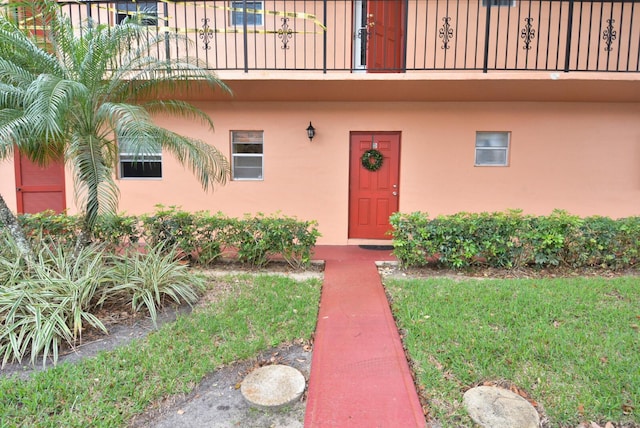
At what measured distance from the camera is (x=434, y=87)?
608 centimetres

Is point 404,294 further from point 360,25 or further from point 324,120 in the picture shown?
point 360,25

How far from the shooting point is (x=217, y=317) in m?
3.68

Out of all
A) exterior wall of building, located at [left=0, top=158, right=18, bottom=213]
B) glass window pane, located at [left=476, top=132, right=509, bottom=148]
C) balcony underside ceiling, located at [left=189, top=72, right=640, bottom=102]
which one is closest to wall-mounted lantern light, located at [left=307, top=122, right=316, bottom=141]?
balcony underside ceiling, located at [left=189, top=72, right=640, bottom=102]

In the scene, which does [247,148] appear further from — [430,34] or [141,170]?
[430,34]

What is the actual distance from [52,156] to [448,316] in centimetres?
524

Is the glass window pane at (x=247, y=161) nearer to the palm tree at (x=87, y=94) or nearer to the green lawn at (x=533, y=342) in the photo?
the palm tree at (x=87, y=94)

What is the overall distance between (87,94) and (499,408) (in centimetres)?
470

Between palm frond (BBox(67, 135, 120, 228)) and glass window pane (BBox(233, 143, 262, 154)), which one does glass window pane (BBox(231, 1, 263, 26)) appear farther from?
palm frond (BBox(67, 135, 120, 228))

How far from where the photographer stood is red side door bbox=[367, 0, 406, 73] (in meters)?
→ 7.17

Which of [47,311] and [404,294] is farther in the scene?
[404,294]

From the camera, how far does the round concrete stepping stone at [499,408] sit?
2.26 m

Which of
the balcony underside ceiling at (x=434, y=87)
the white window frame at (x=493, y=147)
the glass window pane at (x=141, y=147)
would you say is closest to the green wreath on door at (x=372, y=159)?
the balcony underside ceiling at (x=434, y=87)

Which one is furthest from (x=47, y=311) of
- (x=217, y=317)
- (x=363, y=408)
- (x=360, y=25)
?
(x=360, y=25)

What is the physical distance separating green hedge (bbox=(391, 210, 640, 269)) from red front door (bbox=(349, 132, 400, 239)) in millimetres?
1848
